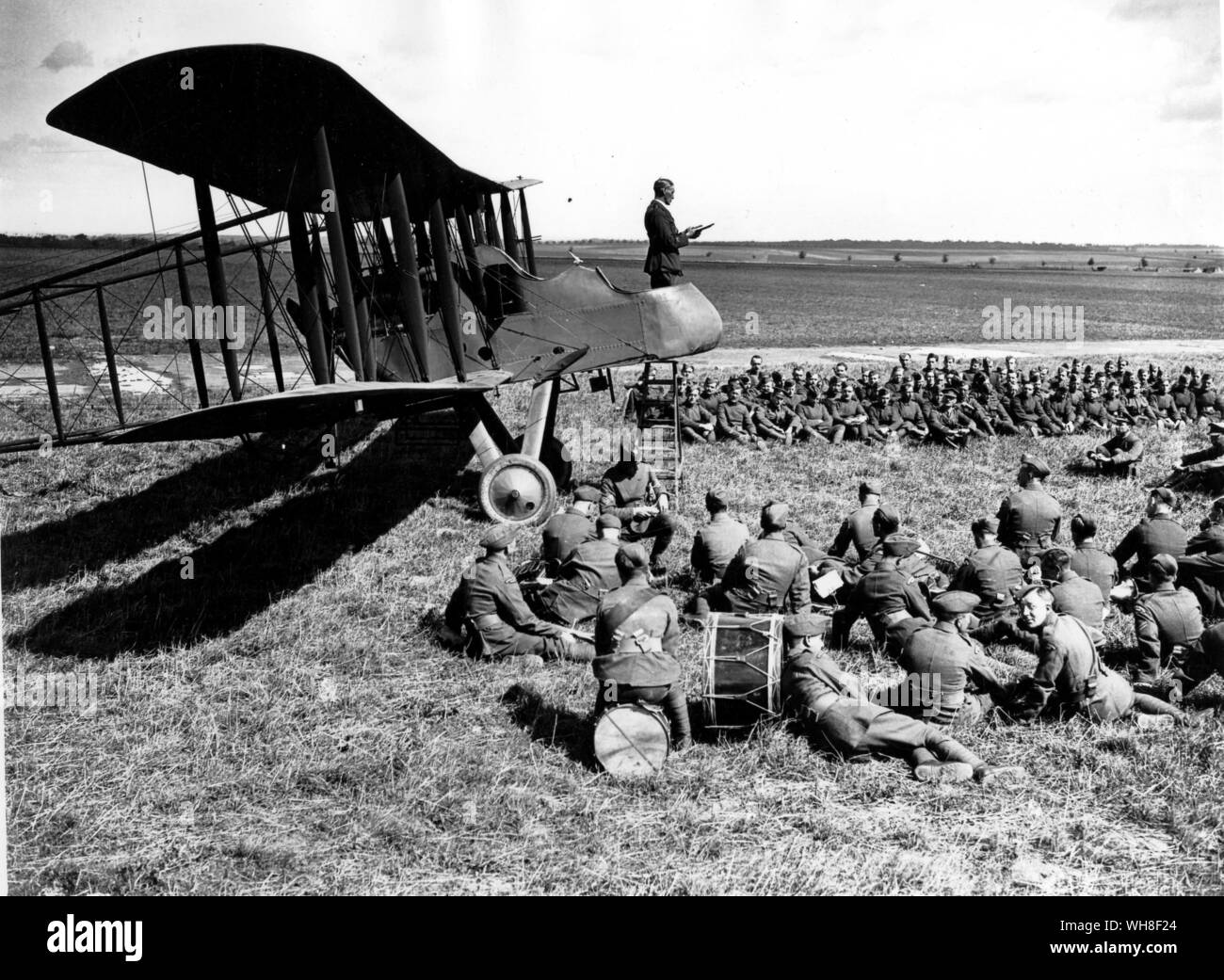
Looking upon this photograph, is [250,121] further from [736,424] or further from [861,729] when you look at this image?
[736,424]

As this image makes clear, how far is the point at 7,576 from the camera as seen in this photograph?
30.2ft

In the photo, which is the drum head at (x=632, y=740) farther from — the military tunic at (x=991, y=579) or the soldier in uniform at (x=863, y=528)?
the soldier in uniform at (x=863, y=528)

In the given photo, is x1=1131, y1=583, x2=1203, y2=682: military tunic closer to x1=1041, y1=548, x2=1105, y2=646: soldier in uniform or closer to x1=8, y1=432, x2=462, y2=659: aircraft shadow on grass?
x1=1041, y1=548, x2=1105, y2=646: soldier in uniform

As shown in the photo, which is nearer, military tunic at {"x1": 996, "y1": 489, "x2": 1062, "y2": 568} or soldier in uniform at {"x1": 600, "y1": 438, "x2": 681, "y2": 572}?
military tunic at {"x1": 996, "y1": 489, "x2": 1062, "y2": 568}

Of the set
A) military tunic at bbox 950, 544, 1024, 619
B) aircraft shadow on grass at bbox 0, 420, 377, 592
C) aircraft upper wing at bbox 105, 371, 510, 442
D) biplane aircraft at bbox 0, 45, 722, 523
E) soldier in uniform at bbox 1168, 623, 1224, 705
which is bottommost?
soldier in uniform at bbox 1168, 623, 1224, 705

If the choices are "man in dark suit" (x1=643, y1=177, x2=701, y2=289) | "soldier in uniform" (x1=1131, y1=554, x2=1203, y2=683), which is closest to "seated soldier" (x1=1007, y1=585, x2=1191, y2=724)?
"soldier in uniform" (x1=1131, y1=554, x2=1203, y2=683)

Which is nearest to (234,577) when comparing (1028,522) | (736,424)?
(1028,522)

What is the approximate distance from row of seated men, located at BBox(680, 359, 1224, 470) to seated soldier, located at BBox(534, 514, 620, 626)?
7420 mm

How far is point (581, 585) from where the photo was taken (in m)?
8.23

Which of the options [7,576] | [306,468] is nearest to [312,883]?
[7,576]

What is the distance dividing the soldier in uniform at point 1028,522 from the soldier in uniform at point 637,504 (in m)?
3.51

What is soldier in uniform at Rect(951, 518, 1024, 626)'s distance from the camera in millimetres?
8086

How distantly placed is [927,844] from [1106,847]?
3.35 feet

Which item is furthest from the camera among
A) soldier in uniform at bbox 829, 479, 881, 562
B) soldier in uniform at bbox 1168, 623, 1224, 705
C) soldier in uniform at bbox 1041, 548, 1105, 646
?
soldier in uniform at bbox 829, 479, 881, 562
